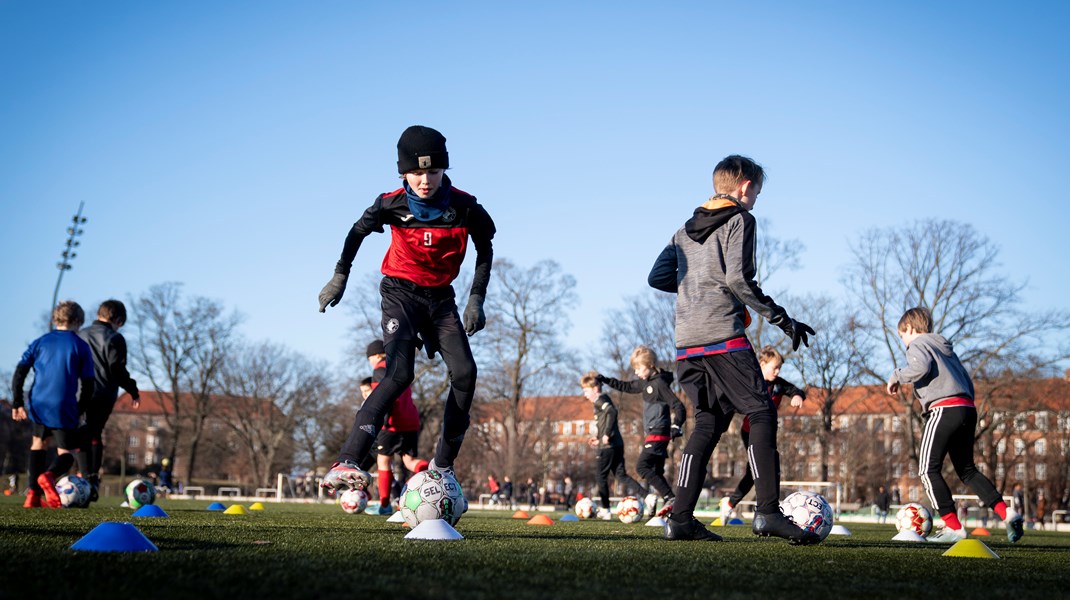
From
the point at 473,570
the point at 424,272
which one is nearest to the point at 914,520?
the point at 424,272

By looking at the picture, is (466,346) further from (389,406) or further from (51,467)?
(51,467)

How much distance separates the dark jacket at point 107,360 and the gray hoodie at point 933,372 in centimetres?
775

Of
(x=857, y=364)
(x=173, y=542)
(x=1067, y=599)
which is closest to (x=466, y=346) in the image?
(x=173, y=542)

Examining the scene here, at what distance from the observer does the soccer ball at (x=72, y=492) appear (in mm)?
9375

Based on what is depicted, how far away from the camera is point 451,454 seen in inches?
267

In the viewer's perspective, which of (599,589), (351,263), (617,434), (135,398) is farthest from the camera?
(617,434)

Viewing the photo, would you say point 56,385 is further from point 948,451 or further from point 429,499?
point 948,451

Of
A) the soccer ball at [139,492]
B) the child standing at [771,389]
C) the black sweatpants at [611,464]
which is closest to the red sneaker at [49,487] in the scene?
the soccer ball at [139,492]

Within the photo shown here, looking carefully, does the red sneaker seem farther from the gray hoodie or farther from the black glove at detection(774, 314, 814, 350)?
the gray hoodie

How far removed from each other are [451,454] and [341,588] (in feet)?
12.6

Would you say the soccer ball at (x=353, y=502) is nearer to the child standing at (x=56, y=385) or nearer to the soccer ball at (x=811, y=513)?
the child standing at (x=56, y=385)

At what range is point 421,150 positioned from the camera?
6289mm

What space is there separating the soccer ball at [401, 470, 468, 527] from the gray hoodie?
3986mm

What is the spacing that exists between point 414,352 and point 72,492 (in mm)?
4947
